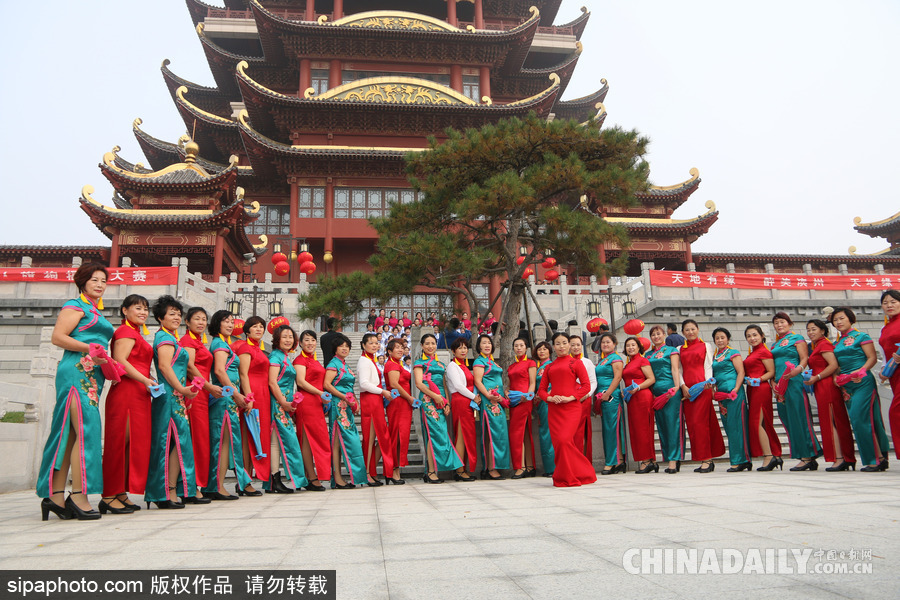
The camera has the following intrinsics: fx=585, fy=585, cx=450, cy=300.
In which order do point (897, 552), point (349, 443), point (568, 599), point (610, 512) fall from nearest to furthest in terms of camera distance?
point (568, 599) → point (897, 552) → point (610, 512) → point (349, 443)

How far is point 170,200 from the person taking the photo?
16688 mm

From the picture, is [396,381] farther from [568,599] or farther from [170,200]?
[170,200]

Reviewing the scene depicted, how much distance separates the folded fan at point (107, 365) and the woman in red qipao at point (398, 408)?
2596 millimetres

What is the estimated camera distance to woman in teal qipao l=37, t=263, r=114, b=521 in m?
3.33

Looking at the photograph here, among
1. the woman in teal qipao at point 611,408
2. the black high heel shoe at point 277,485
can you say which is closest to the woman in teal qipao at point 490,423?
the woman in teal qipao at point 611,408

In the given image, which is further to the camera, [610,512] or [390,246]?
[390,246]

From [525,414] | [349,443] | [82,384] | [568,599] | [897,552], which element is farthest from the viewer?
[525,414]

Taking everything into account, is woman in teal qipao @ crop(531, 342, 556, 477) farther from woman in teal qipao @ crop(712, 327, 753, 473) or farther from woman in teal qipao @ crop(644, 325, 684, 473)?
woman in teal qipao @ crop(712, 327, 753, 473)

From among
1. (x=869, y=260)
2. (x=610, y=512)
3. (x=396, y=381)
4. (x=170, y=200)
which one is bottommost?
(x=610, y=512)

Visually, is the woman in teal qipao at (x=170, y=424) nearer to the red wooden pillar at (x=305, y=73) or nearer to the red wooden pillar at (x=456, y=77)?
the red wooden pillar at (x=305, y=73)

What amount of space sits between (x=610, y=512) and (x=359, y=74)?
20.6 meters

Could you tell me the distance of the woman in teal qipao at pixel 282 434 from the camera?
16.3 feet

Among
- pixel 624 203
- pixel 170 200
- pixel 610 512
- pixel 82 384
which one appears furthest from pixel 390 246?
pixel 170 200

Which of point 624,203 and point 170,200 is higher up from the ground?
point 170,200
